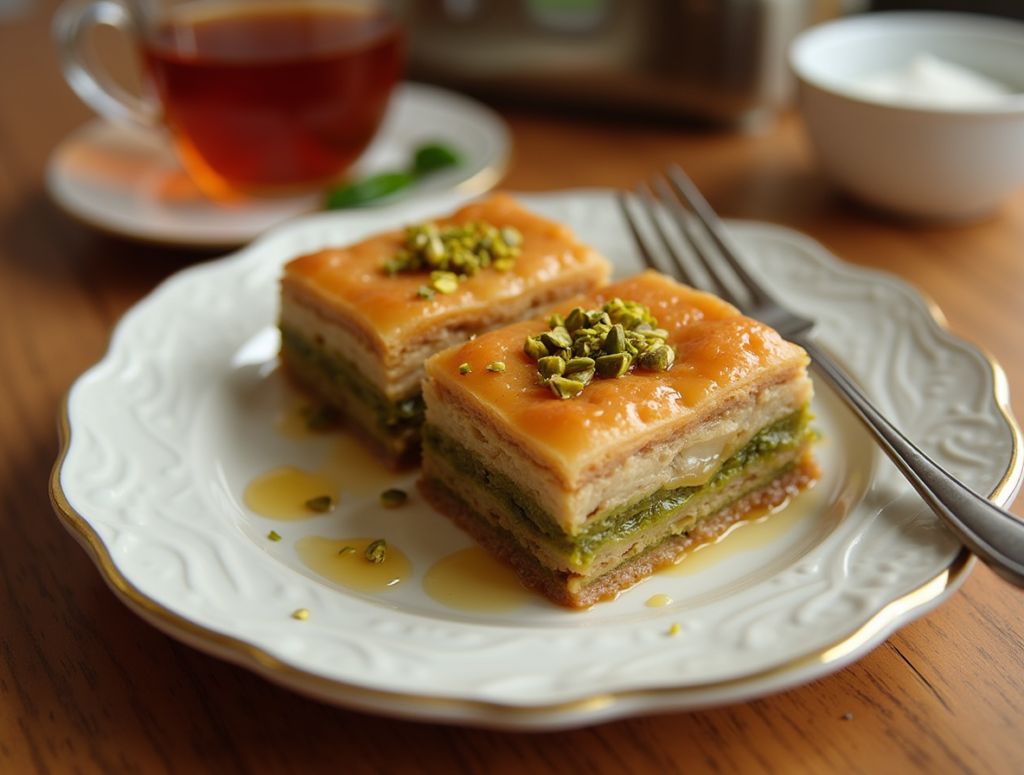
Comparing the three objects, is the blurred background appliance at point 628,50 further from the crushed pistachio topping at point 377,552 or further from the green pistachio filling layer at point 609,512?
the crushed pistachio topping at point 377,552

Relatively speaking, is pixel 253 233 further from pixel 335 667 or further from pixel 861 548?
pixel 861 548

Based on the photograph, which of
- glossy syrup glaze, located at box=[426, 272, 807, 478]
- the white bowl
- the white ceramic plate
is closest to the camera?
the white ceramic plate

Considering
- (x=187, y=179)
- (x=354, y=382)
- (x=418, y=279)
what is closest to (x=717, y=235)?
(x=418, y=279)

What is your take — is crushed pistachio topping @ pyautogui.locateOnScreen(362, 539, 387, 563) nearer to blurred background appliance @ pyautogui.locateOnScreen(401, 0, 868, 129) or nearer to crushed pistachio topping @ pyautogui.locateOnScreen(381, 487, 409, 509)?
crushed pistachio topping @ pyautogui.locateOnScreen(381, 487, 409, 509)

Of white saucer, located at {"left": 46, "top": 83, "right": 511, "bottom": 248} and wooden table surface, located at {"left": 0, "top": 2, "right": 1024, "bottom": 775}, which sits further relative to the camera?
white saucer, located at {"left": 46, "top": 83, "right": 511, "bottom": 248}

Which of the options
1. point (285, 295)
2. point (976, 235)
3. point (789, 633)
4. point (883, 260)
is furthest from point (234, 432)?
point (976, 235)

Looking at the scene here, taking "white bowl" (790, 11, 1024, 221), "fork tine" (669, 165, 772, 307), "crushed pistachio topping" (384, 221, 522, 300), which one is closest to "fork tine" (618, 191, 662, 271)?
"fork tine" (669, 165, 772, 307)

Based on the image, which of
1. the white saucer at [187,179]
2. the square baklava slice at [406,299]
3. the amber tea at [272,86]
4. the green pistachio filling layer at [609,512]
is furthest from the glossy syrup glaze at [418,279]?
the amber tea at [272,86]

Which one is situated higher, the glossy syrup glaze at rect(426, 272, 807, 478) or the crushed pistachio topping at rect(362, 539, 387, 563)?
the glossy syrup glaze at rect(426, 272, 807, 478)

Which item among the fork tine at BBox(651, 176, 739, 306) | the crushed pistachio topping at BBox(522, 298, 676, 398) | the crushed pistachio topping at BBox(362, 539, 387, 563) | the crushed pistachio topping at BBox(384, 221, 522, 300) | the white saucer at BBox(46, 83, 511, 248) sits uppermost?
the crushed pistachio topping at BBox(522, 298, 676, 398)
